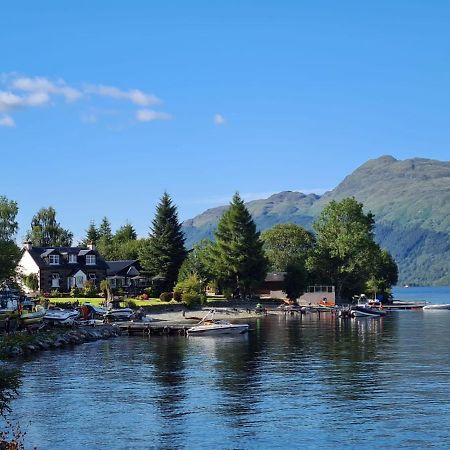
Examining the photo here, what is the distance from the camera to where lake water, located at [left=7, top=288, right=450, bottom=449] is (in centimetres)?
3275

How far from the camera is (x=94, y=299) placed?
4353 inches

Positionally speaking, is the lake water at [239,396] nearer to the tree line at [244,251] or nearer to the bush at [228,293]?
the tree line at [244,251]

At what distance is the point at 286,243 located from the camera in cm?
17275

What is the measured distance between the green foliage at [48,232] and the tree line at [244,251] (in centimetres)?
23

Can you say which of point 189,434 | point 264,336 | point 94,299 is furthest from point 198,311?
point 189,434

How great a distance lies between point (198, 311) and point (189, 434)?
75260mm

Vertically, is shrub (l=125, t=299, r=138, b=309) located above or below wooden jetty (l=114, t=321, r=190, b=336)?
above

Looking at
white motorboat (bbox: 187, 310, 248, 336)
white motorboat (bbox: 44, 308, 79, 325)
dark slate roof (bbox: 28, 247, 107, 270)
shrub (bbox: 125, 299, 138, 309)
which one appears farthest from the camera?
dark slate roof (bbox: 28, 247, 107, 270)

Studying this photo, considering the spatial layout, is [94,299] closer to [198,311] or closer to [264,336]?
[198,311]

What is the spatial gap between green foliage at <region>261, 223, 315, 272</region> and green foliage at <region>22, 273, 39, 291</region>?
62115mm

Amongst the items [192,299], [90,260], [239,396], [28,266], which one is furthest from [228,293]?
[239,396]

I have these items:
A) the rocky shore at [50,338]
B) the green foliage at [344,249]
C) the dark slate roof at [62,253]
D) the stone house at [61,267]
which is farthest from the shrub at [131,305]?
the green foliage at [344,249]

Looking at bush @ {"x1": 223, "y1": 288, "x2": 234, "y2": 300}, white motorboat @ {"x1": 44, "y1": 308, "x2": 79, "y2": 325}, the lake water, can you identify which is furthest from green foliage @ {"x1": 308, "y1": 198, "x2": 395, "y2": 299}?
the lake water

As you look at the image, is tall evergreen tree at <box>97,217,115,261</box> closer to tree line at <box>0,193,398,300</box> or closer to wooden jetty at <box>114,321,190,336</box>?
tree line at <box>0,193,398,300</box>
